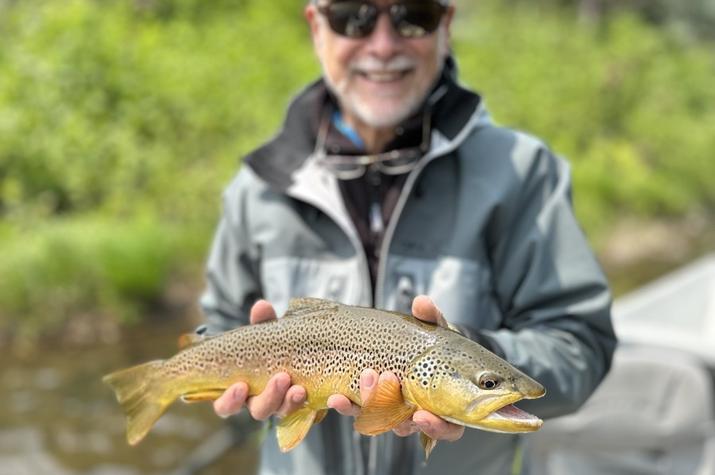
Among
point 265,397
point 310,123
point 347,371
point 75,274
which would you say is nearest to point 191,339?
point 265,397

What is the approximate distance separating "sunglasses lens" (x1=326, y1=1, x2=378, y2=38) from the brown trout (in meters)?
0.93

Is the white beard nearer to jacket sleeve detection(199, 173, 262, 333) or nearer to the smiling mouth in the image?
the smiling mouth

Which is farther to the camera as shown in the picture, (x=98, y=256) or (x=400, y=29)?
(x=98, y=256)

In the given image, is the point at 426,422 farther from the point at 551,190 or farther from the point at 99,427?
the point at 99,427

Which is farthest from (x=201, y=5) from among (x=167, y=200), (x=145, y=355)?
(x=145, y=355)

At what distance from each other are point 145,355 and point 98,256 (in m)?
1.67

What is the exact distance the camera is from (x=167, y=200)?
13.3m

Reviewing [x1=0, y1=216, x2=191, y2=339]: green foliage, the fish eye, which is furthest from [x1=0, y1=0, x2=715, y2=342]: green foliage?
the fish eye

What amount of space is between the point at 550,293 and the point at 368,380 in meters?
0.78

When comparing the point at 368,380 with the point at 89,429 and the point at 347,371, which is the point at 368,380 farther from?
the point at 89,429

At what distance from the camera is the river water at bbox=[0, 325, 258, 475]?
8.07 metres

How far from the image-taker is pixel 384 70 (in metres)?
2.71

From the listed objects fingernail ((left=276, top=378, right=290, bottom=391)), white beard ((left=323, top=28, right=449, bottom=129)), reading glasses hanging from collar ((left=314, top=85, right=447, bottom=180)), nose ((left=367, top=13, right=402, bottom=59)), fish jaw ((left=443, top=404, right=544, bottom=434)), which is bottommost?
fingernail ((left=276, top=378, right=290, bottom=391))

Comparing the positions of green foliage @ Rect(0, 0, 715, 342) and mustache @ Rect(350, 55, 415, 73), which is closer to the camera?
mustache @ Rect(350, 55, 415, 73)
